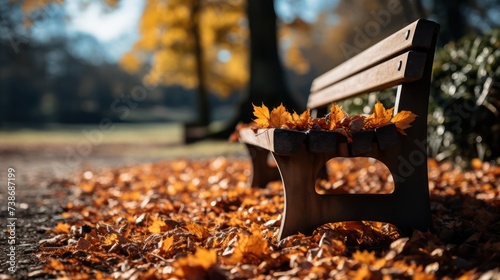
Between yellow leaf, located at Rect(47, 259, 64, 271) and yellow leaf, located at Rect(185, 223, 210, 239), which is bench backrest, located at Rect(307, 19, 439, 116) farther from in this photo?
yellow leaf, located at Rect(47, 259, 64, 271)

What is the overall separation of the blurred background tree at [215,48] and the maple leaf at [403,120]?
Result: 9.46 feet

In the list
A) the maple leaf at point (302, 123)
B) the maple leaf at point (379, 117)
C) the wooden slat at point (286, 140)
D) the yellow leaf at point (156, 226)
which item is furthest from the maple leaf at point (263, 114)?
the yellow leaf at point (156, 226)

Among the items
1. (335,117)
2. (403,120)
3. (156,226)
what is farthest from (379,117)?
(156,226)

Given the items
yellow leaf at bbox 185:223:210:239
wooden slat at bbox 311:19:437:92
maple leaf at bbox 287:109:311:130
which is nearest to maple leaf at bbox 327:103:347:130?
maple leaf at bbox 287:109:311:130

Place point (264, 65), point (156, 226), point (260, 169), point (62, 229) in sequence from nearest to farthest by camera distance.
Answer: point (156, 226)
point (62, 229)
point (260, 169)
point (264, 65)

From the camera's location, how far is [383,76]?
9.69 feet

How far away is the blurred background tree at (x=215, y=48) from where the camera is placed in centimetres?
1255

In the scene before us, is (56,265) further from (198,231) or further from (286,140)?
(286,140)

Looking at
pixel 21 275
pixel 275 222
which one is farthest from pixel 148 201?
pixel 21 275

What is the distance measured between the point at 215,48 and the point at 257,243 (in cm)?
2073

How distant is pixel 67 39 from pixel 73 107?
10.1 m

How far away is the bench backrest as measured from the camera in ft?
8.59

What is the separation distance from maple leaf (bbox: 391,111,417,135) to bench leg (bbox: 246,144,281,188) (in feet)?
7.23

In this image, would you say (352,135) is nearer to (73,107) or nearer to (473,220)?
(473,220)
